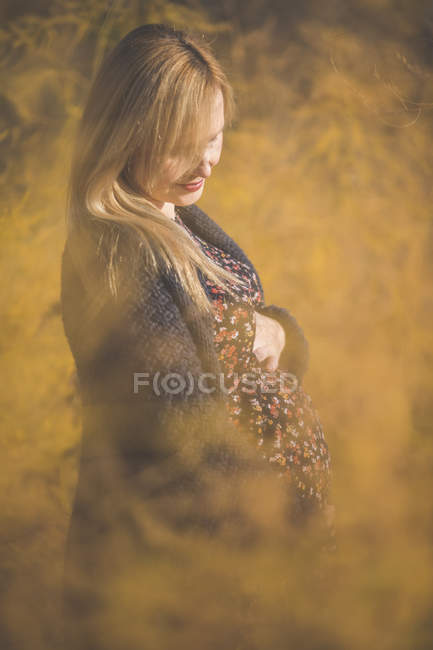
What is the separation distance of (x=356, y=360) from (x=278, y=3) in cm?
80

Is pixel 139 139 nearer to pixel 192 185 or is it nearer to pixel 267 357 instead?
pixel 192 185

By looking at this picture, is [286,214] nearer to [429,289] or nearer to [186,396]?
[429,289]

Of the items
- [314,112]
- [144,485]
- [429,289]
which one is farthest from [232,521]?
[314,112]

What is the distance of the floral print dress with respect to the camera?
636 millimetres

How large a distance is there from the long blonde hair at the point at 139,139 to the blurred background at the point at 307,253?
30 cm

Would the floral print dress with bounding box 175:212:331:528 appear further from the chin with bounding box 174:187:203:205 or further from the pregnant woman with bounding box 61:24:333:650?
the chin with bounding box 174:187:203:205

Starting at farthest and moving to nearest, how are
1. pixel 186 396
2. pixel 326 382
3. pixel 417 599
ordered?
pixel 326 382, pixel 417 599, pixel 186 396

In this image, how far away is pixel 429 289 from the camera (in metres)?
1.02

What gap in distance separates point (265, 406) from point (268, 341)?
14cm

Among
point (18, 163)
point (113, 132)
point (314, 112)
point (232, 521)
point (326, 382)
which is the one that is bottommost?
point (232, 521)

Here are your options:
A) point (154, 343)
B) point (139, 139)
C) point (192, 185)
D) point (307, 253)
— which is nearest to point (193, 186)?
point (192, 185)

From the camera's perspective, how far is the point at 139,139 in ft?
1.80

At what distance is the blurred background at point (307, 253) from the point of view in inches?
32.8

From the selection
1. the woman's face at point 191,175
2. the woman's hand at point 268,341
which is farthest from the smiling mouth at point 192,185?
the woman's hand at point 268,341
